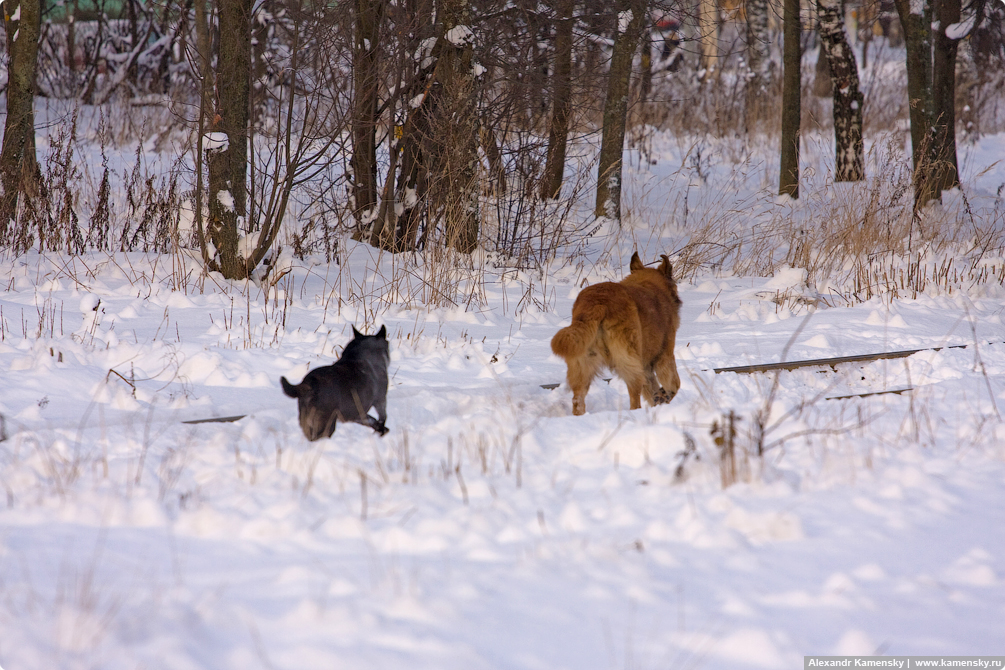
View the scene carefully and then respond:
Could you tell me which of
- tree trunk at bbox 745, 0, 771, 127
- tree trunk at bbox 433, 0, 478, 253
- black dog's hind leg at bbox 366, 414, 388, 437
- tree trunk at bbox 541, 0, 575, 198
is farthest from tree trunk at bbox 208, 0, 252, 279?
tree trunk at bbox 745, 0, 771, 127

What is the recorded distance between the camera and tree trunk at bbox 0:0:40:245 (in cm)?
870

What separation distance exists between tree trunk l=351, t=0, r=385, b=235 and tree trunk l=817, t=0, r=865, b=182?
861cm

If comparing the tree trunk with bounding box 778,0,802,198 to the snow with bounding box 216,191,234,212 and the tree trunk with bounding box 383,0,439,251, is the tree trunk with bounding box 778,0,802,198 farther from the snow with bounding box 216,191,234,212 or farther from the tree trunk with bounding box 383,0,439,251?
the snow with bounding box 216,191,234,212

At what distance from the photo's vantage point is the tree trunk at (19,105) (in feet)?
28.5

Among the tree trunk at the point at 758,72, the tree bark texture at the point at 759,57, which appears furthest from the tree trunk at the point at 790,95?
the tree bark texture at the point at 759,57

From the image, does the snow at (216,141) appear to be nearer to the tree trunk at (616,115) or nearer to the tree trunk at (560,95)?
the tree trunk at (560,95)

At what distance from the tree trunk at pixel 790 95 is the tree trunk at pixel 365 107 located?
7694 millimetres

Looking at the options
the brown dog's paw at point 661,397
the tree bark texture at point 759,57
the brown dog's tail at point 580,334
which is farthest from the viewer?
the tree bark texture at point 759,57

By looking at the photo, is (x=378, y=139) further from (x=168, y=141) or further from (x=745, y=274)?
(x=168, y=141)

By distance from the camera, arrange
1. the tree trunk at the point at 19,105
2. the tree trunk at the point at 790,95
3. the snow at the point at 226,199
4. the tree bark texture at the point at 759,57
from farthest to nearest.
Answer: the tree bark texture at the point at 759,57, the tree trunk at the point at 790,95, the tree trunk at the point at 19,105, the snow at the point at 226,199

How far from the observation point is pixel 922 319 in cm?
739

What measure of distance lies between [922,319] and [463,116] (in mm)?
5186

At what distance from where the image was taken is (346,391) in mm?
3971

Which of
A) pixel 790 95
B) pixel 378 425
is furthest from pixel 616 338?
pixel 790 95
